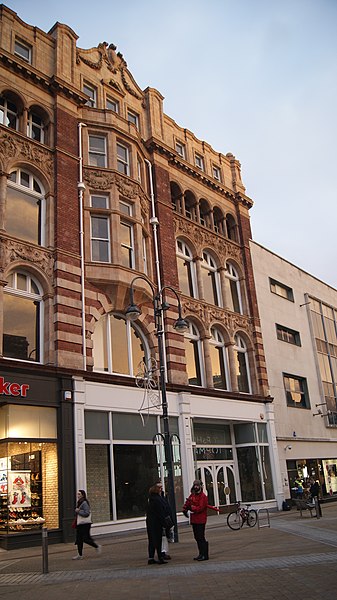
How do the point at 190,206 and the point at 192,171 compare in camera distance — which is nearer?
the point at 192,171

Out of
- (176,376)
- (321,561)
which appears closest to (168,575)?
(321,561)

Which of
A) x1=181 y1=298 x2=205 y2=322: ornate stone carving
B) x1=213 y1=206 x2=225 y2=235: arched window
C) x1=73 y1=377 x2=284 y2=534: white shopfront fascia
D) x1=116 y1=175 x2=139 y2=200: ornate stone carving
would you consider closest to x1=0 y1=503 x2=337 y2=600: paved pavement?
x1=73 y1=377 x2=284 y2=534: white shopfront fascia

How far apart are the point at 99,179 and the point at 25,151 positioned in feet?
11.4

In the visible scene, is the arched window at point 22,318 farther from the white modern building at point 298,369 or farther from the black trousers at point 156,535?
the white modern building at point 298,369

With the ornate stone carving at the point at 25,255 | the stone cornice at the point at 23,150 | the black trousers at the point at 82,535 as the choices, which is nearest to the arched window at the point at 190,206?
the stone cornice at the point at 23,150

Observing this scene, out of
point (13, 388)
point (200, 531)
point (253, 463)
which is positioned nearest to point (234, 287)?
point (253, 463)

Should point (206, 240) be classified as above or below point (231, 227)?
below

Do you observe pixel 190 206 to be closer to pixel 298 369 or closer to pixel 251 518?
pixel 298 369

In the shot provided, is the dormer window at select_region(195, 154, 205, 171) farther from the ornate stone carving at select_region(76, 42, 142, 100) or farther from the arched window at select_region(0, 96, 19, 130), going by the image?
the arched window at select_region(0, 96, 19, 130)

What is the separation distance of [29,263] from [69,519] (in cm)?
924

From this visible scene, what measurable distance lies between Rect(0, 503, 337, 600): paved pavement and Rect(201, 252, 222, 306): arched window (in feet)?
50.0

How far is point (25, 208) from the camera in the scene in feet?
70.8

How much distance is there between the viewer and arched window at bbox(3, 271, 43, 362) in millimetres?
19328

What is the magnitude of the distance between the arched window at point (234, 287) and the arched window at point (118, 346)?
9423 millimetres
